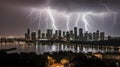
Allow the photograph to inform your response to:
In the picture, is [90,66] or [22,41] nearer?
[90,66]

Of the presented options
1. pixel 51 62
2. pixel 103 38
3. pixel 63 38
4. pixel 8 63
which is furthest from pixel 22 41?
pixel 8 63

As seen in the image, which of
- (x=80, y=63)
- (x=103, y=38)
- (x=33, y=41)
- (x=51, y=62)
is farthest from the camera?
(x=33, y=41)

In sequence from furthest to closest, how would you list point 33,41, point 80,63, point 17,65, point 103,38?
point 33,41, point 103,38, point 80,63, point 17,65

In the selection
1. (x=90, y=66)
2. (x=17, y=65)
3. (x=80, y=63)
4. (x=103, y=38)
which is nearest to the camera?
(x=17, y=65)

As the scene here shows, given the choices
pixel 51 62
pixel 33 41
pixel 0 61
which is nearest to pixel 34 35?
pixel 33 41

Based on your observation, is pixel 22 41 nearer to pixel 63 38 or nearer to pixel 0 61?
pixel 63 38

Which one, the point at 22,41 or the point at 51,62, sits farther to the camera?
the point at 22,41

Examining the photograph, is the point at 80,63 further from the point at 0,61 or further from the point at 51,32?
the point at 51,32

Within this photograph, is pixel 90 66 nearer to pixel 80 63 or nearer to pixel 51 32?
pixel 80 63

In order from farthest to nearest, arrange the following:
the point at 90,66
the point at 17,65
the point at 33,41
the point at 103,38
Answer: the point at 33,41
the point at 103,38
the point at 90,66
the point at 17,65
